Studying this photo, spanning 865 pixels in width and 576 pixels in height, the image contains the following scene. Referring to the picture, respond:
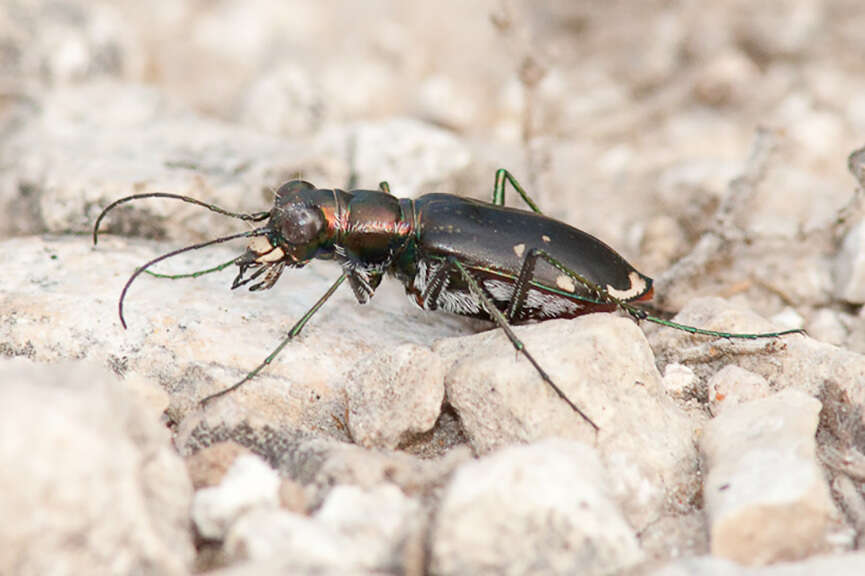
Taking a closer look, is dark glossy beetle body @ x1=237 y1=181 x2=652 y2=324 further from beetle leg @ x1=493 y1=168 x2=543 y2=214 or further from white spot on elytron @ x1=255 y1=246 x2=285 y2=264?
beetle leg @ x1=493 y1=168 x2=543 y2=214

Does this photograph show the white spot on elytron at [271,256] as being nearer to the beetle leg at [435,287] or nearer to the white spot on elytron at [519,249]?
the beetle leg at [435,287]

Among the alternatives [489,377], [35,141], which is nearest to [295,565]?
[489,377]

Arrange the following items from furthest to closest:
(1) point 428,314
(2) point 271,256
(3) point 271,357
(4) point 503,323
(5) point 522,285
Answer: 1. (1) point 428,314
2. (2) point 271,256
3. (5) point 522,285
4. (3) point 271,357
5. (4) point 503,323

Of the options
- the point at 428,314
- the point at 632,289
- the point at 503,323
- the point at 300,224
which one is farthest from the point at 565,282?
the point at 300,224

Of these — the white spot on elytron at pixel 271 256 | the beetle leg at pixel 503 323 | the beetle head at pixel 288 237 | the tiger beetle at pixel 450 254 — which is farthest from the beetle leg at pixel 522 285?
the white spot on elytron at pixel 271 256

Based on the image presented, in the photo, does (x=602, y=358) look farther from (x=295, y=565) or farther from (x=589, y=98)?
(x=589, y=98)

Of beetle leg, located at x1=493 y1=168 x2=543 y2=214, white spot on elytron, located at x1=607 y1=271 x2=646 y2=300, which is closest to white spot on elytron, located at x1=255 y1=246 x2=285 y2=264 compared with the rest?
beetle leg, located at x1=493 y1=168 x2=543 y2=214

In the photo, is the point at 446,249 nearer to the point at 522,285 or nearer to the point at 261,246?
the point at 522,285
